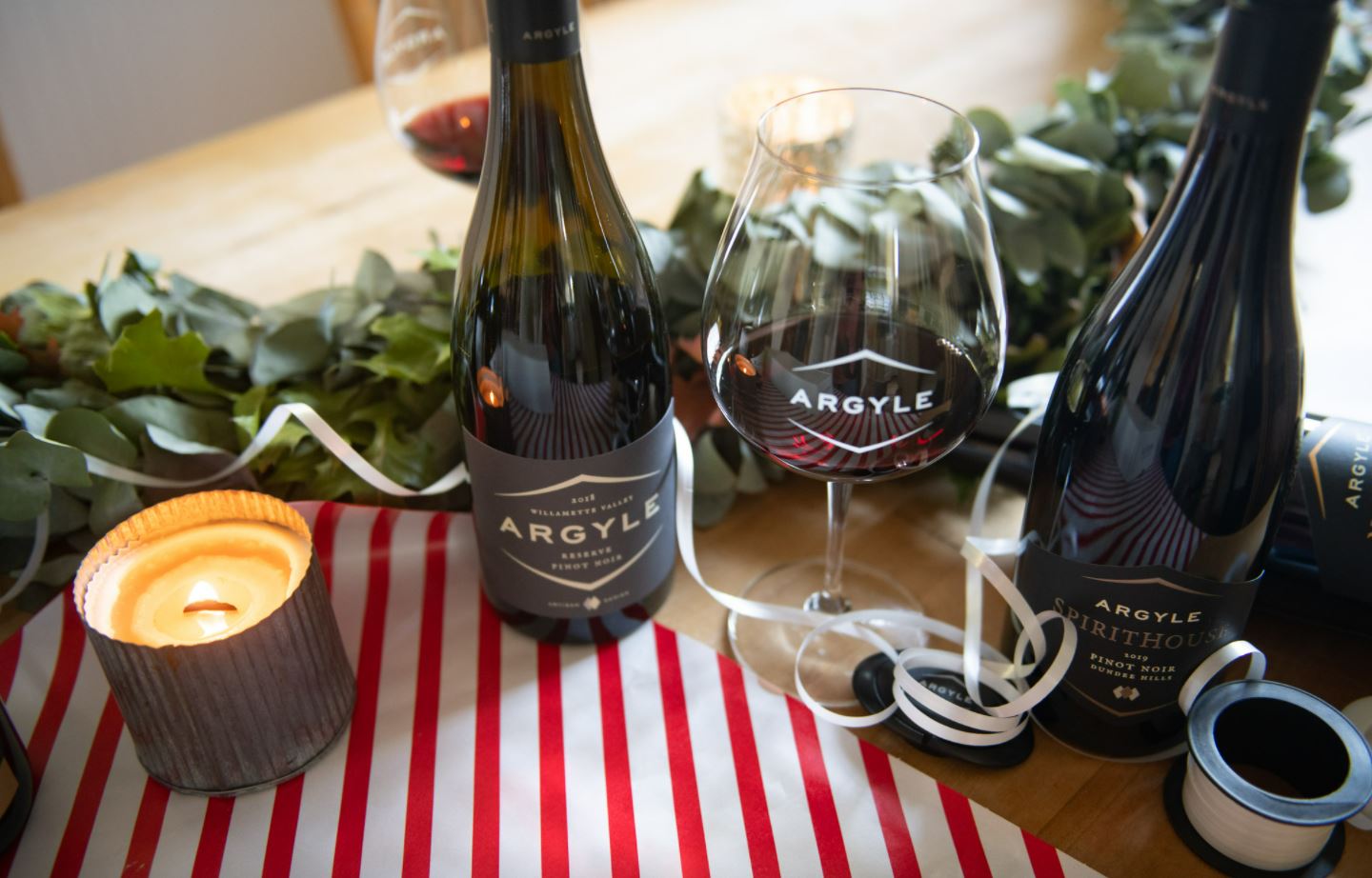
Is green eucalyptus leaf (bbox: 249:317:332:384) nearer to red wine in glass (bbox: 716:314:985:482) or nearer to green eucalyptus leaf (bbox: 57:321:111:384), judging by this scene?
green eucalyptus leaf (bbox: 57:321:111:384)

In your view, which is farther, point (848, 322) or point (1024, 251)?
point (1024, 251)

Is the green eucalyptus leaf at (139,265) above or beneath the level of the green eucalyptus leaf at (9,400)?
above

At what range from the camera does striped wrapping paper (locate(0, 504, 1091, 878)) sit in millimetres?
530

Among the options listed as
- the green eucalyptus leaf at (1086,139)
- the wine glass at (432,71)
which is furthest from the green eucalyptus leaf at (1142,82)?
the wine glass at (432,71)

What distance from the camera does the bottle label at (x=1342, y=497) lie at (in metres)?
0.53

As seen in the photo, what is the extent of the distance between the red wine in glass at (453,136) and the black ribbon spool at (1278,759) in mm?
571

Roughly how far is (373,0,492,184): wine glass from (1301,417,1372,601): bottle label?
21.9 inches

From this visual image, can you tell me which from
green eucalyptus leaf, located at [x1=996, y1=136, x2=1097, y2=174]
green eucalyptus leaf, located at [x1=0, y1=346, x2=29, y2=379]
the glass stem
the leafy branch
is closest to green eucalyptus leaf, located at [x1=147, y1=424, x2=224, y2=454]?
the leafy branch

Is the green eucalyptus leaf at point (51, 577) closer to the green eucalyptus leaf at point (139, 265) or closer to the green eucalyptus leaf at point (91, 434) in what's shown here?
the green eucalyptus leaf at point (91, 434)

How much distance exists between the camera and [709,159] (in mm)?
1010

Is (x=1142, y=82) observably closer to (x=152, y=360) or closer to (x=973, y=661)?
(x=973, y=661)

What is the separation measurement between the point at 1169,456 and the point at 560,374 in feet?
0.98

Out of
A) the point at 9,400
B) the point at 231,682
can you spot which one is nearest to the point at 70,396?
the point at 9,400

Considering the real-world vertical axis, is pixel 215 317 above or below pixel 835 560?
above
